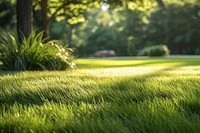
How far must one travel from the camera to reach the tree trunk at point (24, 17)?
11.9 m

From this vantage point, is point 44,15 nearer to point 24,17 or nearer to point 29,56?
point 24,17

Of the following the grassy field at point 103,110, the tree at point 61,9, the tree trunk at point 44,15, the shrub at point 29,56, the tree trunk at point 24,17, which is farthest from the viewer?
the tree at point 61,9

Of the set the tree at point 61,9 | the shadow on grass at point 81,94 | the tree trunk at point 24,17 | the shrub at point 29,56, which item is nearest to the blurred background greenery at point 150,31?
the tree at point 61,9

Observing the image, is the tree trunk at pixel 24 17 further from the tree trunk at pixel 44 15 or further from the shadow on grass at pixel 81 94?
the shadow on grass at pixel 81 94

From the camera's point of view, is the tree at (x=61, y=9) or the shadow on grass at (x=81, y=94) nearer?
the shadow on grass at (x=81, y=94)

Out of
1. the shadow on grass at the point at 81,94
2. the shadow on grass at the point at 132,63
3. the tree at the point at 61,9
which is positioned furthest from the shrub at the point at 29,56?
the tree at the point at 61,9

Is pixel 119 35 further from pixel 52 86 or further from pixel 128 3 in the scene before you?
pixel 52 86

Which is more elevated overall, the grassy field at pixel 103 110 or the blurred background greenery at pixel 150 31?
the grassy field at pixel 103 110

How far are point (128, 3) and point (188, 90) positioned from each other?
1501cm

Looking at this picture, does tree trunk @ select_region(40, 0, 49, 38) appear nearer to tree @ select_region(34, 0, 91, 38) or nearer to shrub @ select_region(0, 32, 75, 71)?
tree @ select_region(34, 0, 91, 38)

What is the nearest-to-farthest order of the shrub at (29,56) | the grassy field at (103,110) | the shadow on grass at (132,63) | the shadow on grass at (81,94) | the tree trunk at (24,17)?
the grassy field at (103,110)
the shadow on grass at (81,94)
the shrub at (29,56)
the tree trunk at (24,17)
the shadow on grass at (132,63)

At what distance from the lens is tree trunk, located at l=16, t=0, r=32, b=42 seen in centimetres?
1188

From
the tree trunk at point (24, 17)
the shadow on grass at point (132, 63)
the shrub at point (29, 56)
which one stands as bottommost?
the shadow on grass at point (132, 63)

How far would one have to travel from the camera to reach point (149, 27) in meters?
53.0
